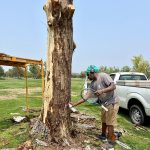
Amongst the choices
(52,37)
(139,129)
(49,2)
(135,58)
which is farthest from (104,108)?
(135,58)

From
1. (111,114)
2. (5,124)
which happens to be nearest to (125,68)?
(5,124)

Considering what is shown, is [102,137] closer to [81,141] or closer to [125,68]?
[81,141]

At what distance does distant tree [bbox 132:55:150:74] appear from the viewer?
1922 inches

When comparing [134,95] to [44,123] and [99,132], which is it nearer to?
[99,132]

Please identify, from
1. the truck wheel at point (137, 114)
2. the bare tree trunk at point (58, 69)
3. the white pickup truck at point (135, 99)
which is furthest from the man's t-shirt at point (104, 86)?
the truck wheel at point (137, 114)

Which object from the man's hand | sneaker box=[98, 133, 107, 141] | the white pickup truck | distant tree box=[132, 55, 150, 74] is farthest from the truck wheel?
distant tree box=[132, 55, 150, 74]

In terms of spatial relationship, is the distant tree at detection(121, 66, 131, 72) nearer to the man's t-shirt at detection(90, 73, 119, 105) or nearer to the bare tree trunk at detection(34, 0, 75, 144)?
the man's t-shirt at detection(90, 73, 119, 105)

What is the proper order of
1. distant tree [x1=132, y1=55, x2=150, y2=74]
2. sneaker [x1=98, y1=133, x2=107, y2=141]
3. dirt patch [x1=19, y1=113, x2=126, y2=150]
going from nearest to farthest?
dirt patch [x1=19, y1=113, x2=126, y2=150], sneaker [x1=98, y1=133, x2=107, y2=141], distant tree [x1=132, y1=55, x2=150, y2=74]

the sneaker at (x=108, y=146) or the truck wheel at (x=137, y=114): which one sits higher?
the truck wheel at (x=137, y=114)

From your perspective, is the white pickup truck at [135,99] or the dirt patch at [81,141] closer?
the dirt patch at [81,141]

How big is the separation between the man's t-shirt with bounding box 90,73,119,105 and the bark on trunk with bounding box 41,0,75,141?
0.64 m

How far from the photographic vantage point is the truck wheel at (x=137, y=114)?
1090 cm

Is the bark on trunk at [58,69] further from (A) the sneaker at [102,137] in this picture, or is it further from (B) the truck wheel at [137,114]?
(B) the truck wheel at [137,114]

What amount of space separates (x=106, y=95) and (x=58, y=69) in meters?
1.24
